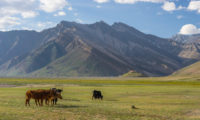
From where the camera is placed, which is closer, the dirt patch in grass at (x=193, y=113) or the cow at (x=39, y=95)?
the dirt patch in grass at (x=193, y=113)

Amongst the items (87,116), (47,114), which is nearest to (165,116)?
(87,116)

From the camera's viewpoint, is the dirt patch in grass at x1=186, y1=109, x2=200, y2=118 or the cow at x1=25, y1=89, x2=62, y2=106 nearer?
the dirt patch in grass at x1=186, y1=109, x2=200, y2=118

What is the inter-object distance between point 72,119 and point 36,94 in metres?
10.3

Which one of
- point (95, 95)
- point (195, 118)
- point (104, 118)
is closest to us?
point (104, 118)

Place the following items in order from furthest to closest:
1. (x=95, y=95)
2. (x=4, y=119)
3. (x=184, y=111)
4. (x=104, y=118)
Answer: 1. (x=95, y=95)
2. (x=184, y=111)
3. (x=104, y=118)
4. (x=4, y=119)

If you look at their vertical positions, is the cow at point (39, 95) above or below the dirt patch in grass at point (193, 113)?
above

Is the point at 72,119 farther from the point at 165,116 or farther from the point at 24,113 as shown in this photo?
the point at 165,116

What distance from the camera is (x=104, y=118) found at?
73.7 feet

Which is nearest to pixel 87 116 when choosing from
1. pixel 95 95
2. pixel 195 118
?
pixel 195 118

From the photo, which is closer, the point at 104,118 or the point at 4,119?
the point at 4,119

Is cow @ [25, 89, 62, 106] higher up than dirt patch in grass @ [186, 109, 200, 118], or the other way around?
cow @ [25, 89, 62, 106]

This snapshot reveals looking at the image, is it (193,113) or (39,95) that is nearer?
(193,113)

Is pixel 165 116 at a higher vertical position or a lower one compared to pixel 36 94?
lower

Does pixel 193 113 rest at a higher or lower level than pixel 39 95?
lower
